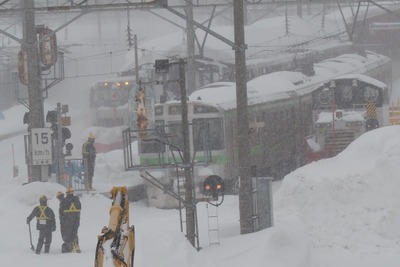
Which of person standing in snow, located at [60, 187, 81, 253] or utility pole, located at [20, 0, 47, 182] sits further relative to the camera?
utility pole, located at [20, 0, 47, 182]

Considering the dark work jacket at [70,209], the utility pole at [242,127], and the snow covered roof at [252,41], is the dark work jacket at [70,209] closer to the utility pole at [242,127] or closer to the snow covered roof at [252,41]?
the utility pole at [242,127]

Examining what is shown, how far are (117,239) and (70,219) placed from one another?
32.4ft

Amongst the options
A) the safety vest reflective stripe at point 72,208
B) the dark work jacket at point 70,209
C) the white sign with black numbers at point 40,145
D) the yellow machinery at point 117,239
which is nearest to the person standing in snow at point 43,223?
the dark work jacket at point 70,209

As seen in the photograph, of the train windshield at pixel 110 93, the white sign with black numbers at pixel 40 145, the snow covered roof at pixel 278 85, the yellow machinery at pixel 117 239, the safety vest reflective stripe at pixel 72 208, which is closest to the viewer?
the yellow machinery at pixel 117 239

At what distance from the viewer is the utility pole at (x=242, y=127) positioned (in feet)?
56.5

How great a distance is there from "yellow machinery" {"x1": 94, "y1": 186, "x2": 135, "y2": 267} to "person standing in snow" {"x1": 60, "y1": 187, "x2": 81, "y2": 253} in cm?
859

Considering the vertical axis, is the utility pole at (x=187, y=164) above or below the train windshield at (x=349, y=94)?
below

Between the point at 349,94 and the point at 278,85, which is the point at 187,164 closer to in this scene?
the point at 349,94

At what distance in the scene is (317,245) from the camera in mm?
18016

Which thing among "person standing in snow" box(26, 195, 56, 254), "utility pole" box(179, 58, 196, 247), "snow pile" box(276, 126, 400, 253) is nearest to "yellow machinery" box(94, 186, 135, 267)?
"utility pole" box(179, 58, 196, 247)

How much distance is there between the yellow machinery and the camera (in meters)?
9.68

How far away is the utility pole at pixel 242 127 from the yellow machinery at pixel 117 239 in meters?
6.45

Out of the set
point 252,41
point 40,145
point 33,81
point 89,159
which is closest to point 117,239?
point 40,145

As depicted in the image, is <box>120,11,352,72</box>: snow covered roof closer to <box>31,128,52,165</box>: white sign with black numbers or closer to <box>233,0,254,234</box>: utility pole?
<box>31,128,52,165</box>: white sign with black numbers
